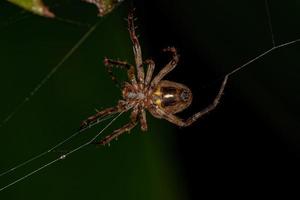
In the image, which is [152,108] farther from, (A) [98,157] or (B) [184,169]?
(A) [98,157]

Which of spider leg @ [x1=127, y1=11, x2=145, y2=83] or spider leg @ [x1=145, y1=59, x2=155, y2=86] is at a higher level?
spider leg @ [x1=127, y1=11, x2=145, y2=83]

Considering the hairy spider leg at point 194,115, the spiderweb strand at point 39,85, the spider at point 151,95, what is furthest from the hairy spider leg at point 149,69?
the spiderweb strand at point 39,85

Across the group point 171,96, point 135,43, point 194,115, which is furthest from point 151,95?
point 135,43

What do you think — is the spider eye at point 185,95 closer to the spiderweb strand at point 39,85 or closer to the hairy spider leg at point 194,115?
the hairy spider leg at point 194,115

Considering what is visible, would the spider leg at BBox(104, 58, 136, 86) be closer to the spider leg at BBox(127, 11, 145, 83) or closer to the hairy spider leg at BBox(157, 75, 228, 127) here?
the spider leg at BBox(127, 11, 145, 83)

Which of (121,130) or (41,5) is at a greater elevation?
(41,5)

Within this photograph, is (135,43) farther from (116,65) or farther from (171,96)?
(171,96)

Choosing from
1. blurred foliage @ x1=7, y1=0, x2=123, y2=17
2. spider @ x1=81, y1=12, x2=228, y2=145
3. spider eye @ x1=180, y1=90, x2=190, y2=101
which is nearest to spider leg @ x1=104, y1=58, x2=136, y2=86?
spider @ x1=81, y1=12, x2=228, y2=145
